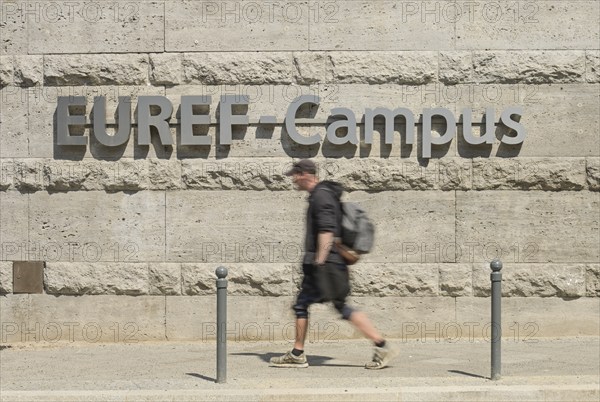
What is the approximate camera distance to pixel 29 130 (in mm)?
10992

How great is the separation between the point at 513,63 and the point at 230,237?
11.6 ft

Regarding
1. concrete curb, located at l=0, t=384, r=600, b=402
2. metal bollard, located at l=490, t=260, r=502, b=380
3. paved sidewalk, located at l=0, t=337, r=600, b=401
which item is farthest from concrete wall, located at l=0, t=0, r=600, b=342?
concrete curb, located at l=0, t=384, r=600, b=402

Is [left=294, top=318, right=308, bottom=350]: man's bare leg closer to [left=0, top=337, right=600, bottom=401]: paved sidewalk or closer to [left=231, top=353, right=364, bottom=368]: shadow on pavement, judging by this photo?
[left=0, top=337, right=600, bottom=401]: paved sidewalk

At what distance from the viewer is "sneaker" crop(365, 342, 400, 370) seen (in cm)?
878

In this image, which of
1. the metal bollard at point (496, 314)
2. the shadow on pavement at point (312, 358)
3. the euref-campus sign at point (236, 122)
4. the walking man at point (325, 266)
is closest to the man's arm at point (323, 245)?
the walking man at point (325, 266)

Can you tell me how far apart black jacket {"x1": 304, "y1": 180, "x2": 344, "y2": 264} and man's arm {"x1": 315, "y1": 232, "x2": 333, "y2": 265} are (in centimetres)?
4

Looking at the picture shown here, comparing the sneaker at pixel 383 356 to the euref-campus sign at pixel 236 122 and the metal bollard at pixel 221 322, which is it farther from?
the euref-campus sign at pixel 236 122

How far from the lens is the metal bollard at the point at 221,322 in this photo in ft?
26.2

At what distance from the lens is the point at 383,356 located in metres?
8.79

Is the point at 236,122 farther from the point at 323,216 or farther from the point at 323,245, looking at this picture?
the point at 323,245

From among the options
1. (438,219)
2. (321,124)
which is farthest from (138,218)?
(438,219)

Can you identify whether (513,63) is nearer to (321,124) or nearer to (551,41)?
(551,41)

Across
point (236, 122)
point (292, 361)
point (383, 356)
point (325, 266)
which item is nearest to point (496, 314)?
point (383, 356)

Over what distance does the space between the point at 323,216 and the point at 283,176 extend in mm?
2299
